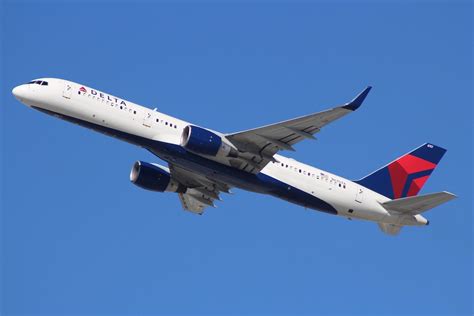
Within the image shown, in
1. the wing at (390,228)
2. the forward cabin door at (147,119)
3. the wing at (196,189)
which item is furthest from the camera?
the wing at (196,189)

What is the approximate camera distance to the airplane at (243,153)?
133ft

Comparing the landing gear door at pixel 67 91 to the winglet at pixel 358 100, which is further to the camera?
the landing gear door at pixel 67 91

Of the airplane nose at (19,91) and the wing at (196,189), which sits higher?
the airplane nose at (19,91)

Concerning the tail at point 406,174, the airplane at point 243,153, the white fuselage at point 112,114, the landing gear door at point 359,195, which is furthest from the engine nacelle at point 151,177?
the tail at point 406,174

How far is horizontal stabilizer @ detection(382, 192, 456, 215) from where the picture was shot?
40.8 metres

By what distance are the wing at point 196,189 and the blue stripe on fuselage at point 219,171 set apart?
2080 millimetres

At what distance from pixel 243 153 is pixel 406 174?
33.7 feet

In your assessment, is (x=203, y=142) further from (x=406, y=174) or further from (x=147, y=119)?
(x=406, y=174)

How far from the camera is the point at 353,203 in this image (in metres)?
43.8

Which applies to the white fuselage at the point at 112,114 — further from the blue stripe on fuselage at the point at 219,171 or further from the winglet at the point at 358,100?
the winglet at the point at 358,100

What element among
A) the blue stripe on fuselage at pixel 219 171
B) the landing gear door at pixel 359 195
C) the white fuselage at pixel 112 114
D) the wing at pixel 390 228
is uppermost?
the white fuselage at pixel 112 114

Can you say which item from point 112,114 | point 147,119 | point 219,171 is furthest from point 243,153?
point 112,114

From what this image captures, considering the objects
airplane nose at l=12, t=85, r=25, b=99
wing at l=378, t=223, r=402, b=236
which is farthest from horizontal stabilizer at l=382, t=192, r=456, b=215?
airplane nose at l=12, t=85, r=25, b=99

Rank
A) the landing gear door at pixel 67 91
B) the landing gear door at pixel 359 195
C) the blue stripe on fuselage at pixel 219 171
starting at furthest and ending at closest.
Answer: the landing gear door at pixel 359 195
the blue stripe on fuselage at pixel 219 171
the landing gear door at pixel 67 91
